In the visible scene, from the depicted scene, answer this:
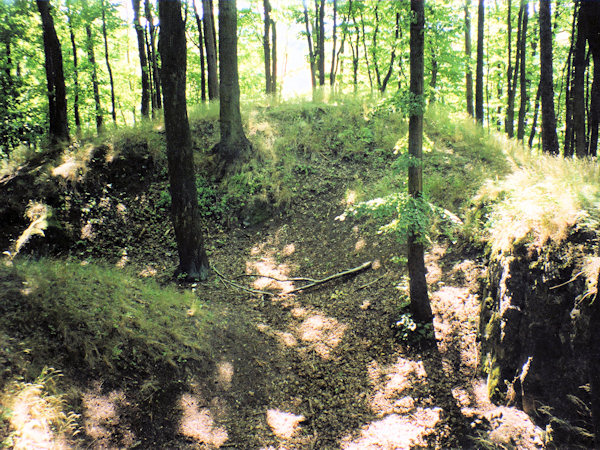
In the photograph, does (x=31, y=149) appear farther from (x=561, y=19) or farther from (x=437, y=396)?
(x=561, y=19)

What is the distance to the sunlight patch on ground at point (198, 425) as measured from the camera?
4.00 meters

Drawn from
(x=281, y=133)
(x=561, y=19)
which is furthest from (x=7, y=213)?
(x=561, y=19)

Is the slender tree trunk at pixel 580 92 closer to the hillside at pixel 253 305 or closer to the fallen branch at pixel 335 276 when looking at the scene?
the hillside at pixel 253 305

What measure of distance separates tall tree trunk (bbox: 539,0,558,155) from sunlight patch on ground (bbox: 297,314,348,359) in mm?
6908

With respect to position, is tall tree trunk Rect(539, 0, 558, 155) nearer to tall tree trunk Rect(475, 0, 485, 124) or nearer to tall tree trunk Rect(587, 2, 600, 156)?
tall tree trunk Rect(587, 2, 600, 156)

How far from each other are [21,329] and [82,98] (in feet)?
57.6

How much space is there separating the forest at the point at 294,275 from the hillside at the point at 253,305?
3cm

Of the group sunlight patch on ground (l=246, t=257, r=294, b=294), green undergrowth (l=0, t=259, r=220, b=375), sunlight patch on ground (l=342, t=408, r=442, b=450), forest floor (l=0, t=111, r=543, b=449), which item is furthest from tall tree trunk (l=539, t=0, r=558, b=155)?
green undergrowth (l=0, t=259, r=220, b=375)

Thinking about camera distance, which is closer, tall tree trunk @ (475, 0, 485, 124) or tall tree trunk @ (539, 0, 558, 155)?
tall tree trunk @ (539, 0, 558, 155)

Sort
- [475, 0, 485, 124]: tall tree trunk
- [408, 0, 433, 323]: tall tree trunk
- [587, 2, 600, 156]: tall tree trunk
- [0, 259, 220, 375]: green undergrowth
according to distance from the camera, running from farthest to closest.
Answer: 1. [475, 0, 485, 124]: tall tree trunk
2. [587, 2, 600, 156]: tall tree trunk
3. [408, 0, 433, 323]: tall tree trunk
4. [0, 259, 220, 375]: green undergrowth

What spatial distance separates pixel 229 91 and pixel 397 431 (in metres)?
9.57

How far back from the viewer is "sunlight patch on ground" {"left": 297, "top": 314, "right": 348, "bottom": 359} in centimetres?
564

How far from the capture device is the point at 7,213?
8.10m

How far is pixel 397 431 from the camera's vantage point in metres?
4.12
